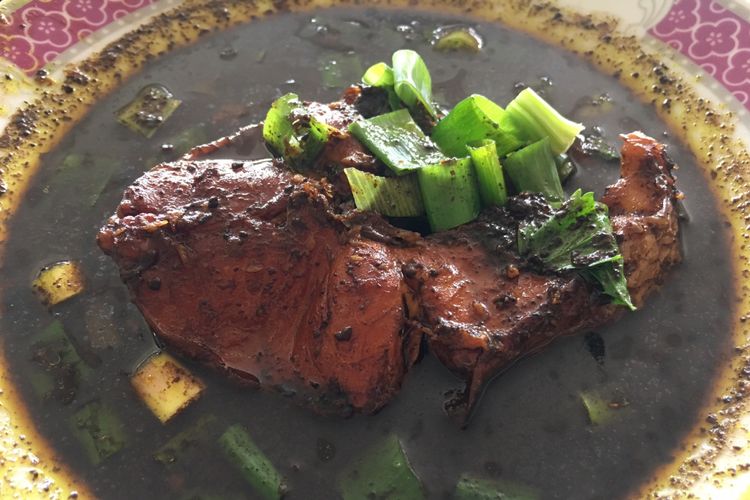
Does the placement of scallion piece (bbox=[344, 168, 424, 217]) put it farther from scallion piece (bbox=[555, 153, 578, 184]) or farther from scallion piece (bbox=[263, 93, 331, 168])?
scallion piece (bbox=[555, 153, 578, 184])

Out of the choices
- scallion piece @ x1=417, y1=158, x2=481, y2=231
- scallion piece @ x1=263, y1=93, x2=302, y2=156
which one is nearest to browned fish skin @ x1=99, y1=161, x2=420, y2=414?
scallion piece @ x1=417, y1=158, x2=481, y2=231

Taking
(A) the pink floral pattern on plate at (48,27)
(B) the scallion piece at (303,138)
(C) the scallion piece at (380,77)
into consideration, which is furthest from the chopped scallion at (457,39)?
(A) the pink floral pattern on plate at (48,27)

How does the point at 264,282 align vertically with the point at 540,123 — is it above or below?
below

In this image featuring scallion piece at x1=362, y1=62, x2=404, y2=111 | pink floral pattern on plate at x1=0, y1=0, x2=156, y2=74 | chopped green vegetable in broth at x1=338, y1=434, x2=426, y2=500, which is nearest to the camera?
chopped green vegetable in broth at x1=338, y1=434, x2=426, y2=500

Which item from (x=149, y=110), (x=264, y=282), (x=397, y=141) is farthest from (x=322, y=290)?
(x=149, y=110)

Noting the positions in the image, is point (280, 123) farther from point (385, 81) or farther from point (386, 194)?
point (386, 194)

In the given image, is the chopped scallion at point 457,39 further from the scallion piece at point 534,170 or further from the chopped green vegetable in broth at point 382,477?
the chopped green vegetable in broth at point 382,477
